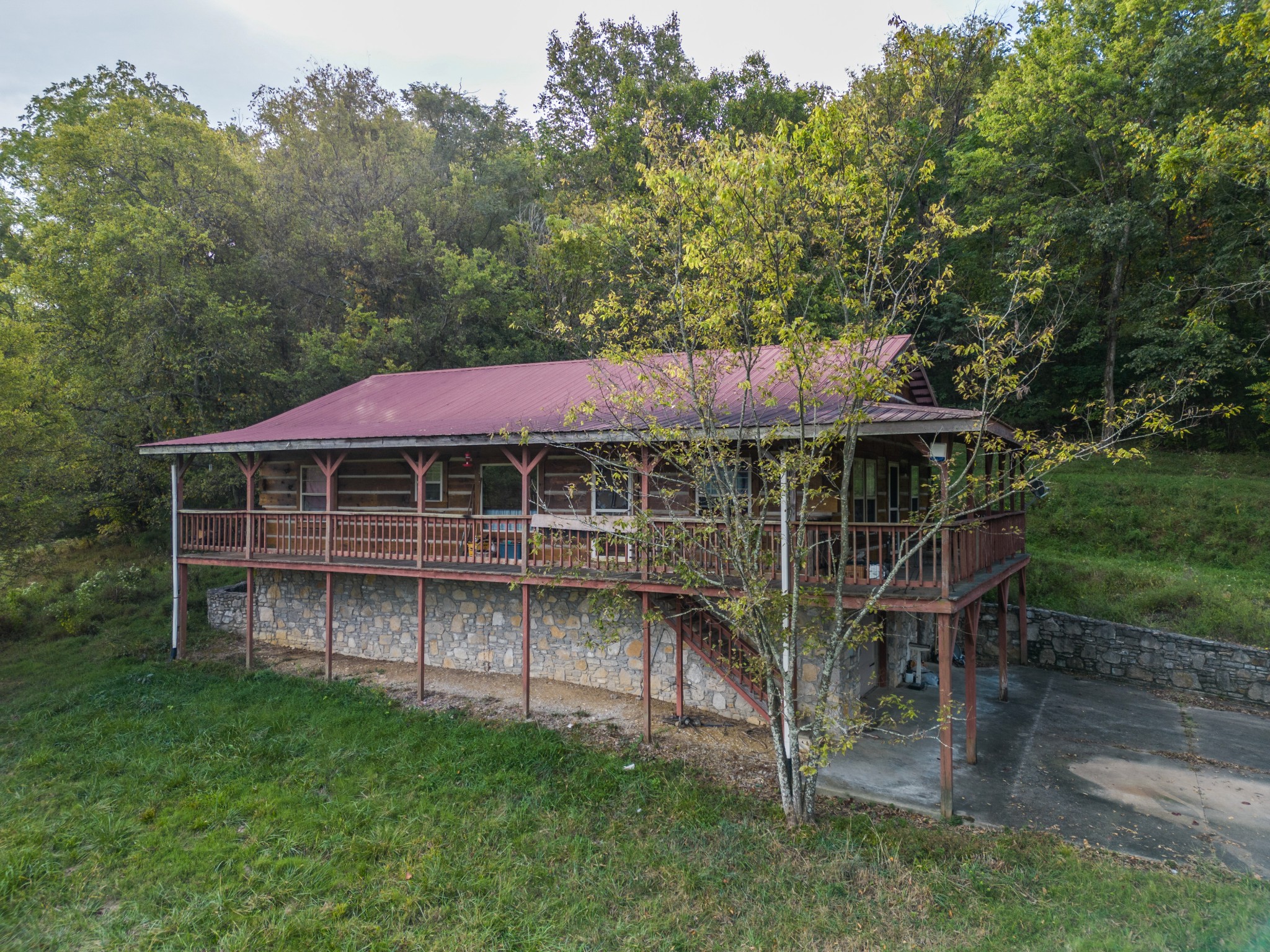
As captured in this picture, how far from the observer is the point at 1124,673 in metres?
14.2

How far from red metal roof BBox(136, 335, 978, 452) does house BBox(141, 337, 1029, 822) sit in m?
0.07

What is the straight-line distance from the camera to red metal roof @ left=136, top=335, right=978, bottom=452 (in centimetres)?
1093

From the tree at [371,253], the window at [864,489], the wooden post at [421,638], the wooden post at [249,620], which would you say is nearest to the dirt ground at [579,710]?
the wooden post at [421,638]

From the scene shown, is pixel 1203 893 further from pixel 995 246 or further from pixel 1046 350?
pixel 995 246

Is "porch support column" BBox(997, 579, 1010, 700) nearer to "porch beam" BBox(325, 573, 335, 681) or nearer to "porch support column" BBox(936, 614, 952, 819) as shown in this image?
"porch support column" BBox(936, 614, 952, 819)

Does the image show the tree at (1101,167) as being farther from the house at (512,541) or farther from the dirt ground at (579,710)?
the dirt ground at (579,710)

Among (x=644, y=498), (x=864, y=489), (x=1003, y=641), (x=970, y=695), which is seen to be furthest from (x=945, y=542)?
(x=1003, y=641)

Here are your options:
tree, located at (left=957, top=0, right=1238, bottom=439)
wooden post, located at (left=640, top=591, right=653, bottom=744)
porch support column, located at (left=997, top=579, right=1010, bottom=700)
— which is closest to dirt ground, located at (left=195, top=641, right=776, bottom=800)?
wooden post, located at (left=640, top=591, right=653, bottom=744)

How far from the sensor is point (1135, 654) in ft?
46.1

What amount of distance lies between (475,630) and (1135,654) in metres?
13.5

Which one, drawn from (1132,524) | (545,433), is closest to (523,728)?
(545,433)

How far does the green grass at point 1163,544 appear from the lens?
1459 cm

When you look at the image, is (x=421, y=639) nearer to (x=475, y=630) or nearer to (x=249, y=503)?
(x=475, y=630)

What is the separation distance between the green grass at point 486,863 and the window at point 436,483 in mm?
5648
